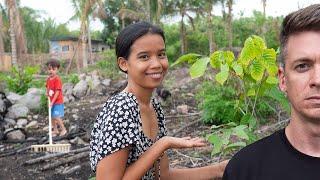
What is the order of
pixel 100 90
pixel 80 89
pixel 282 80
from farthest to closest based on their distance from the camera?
1. pixel 100 90
2. pixel 80 89
3. pixel 282 80

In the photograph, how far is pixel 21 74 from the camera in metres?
14.9

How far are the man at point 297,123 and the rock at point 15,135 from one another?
763 cm

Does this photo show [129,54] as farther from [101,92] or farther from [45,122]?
[101,92]

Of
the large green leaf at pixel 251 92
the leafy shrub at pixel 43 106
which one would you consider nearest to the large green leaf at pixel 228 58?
the large green leaf at pixel 251 92

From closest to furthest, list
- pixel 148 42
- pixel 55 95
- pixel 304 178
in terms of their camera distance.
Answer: pixel 304 178 → pixel 148 42 → pixel 55 95

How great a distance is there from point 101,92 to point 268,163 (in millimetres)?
14891

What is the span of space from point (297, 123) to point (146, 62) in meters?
0.65

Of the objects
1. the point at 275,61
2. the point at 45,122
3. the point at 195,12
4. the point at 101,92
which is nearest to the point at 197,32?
Result: the point at 195,12

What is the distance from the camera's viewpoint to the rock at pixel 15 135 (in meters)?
8.48

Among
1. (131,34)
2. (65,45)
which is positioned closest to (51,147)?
(131,34)

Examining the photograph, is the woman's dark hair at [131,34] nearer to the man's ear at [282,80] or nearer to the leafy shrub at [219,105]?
the man's ear at [282,80]

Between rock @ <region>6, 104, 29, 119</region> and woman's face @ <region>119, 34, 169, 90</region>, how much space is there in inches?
364

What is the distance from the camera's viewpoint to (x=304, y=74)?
54.2 inches

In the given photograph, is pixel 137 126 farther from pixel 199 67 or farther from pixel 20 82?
pixel 20 82
